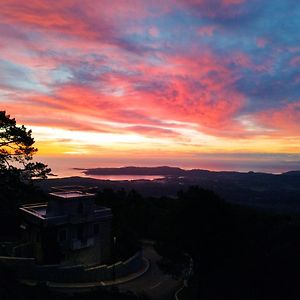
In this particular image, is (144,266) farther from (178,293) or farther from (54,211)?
(54,211)

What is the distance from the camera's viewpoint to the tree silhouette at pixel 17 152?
2795 cm

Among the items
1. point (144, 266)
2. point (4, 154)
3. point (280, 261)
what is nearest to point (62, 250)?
point (144, 266)

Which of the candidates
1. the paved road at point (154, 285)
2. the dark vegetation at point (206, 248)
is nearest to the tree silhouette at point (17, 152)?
the dark vegetation at point (206, 248)

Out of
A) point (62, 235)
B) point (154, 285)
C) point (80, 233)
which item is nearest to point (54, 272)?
point (62, 235)

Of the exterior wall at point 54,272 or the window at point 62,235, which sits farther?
the window at point 62,235

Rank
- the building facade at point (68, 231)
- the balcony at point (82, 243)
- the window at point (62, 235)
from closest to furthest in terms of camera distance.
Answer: the building facade at point (68, 231)
the window at point (62, 235)
the balcony at point (82, 243)

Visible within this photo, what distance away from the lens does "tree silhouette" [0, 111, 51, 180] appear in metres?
28.0

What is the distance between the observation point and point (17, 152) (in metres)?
29.4

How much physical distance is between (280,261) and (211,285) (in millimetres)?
6580

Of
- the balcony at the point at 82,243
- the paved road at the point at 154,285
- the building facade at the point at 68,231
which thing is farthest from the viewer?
the balcony at the point at 82,243

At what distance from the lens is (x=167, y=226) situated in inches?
1056

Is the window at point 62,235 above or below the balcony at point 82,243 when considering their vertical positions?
above

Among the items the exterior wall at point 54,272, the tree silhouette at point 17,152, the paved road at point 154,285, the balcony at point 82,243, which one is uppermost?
the tree silhouette at point 17,152

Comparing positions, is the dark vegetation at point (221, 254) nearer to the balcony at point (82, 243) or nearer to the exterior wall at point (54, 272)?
the exterior wall at point (54, 272)
